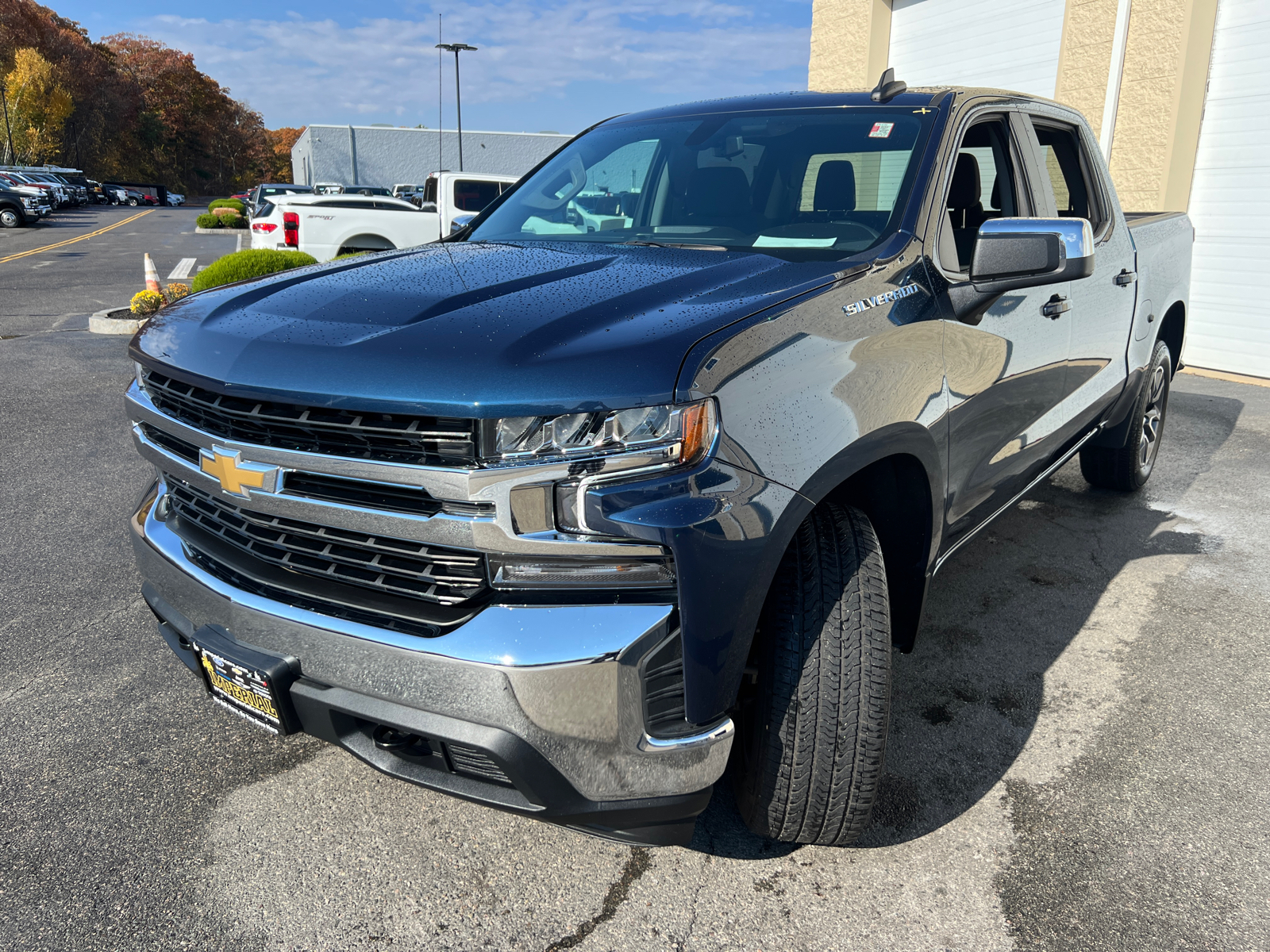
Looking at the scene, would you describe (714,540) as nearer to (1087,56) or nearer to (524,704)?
(524,704)

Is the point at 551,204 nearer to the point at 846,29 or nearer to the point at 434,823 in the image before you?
the point at 434,823

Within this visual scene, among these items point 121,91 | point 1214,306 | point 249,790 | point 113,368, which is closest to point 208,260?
point 113,368

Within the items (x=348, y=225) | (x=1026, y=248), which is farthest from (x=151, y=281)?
(x=1026, y=248)

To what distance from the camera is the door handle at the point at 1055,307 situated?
2906 mm

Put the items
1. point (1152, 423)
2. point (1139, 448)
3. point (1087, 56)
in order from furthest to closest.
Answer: point (1087, 56) < point (1152, 423) < point (1139, 448)

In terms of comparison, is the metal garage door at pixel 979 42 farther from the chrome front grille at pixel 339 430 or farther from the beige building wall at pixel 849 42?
the chrome front grille at pixel 339 430

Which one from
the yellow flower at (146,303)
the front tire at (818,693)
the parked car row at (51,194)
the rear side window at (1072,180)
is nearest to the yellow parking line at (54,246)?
the parked car row at (51,194)

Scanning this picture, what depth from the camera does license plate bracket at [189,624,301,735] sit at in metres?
1.82

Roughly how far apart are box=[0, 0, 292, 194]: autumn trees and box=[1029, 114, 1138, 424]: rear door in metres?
78.0

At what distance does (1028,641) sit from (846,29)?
34.7 feet

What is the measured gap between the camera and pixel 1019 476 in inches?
120

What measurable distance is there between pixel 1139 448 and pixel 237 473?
179 inches

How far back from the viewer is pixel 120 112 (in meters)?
75.9

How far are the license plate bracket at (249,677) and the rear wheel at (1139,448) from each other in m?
4.21
